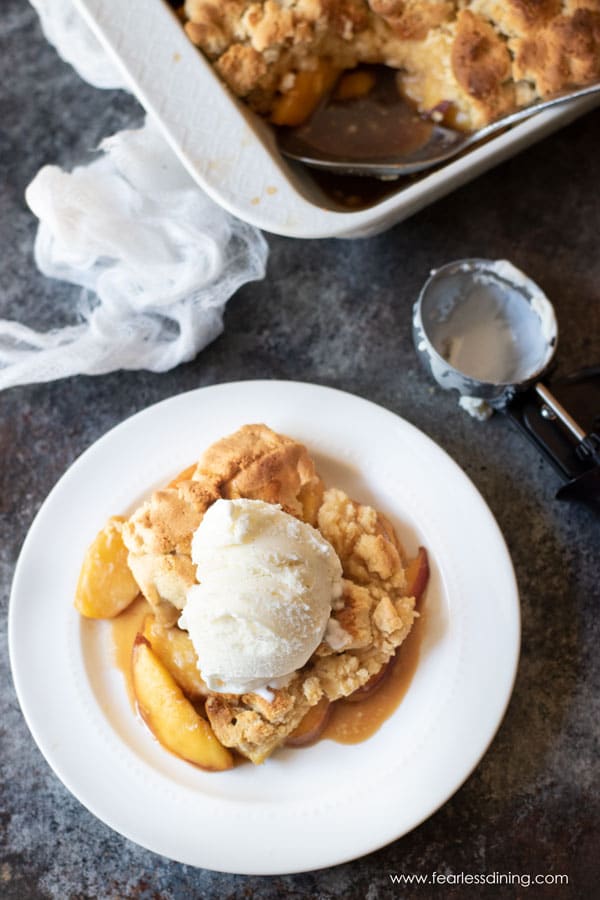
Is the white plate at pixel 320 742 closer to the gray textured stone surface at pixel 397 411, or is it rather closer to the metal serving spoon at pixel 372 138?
the gray textured stone surface at pixel 397 411

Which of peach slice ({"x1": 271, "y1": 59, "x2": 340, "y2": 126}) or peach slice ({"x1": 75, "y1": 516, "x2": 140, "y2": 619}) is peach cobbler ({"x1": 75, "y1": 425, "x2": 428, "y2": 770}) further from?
peach slice ({"x1": 271, "y1": 59, "x2": 340, "y2": 126})

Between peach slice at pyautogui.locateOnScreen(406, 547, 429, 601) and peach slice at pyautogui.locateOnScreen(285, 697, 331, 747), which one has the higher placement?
peach slice at pyautogui.locateOnScreen(406, 547, 429, 601)

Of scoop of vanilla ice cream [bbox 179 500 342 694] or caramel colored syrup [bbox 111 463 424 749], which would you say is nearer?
scoop of vanilla ice cream [bbox 179 500 342 694]

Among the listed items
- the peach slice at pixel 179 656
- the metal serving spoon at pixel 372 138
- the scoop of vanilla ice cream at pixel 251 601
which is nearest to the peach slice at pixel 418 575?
the scoop of vanilla ice cream at pixel 251 601

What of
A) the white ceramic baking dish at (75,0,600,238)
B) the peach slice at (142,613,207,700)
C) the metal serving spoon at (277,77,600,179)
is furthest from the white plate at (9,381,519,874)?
the metal serving spoon at (277,77,600,179)

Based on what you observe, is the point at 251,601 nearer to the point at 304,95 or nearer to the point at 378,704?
the point at 378,704

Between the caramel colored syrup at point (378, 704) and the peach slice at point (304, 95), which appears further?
the peach slice at point (304, 95)
